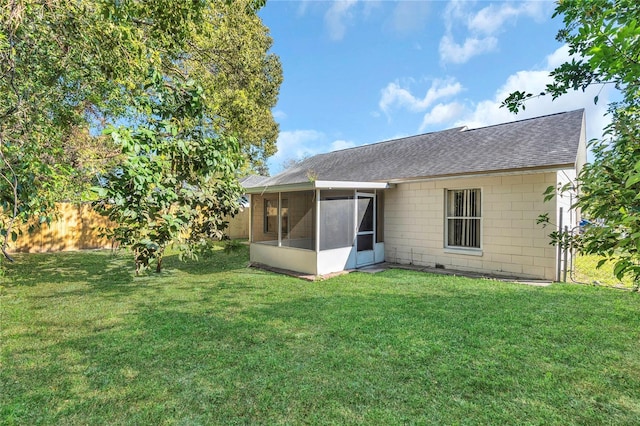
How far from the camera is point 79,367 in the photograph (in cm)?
357

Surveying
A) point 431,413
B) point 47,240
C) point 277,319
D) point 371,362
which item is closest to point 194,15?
point 277,319

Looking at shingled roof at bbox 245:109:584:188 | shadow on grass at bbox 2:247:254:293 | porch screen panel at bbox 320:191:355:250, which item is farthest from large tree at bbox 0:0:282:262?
shingled roof at bbox 245:109:584:188

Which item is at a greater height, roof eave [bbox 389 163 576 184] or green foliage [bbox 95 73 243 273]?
roof eave [bbox 389 163 576 184]

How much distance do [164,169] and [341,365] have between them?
278cm

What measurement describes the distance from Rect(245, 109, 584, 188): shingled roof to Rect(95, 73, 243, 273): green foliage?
720cm

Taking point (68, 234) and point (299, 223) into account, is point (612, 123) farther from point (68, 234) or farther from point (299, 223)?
point (68, 234)

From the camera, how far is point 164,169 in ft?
8.06

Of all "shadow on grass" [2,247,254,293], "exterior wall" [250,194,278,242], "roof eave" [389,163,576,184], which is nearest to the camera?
"roof eave" [389,163,576,184]

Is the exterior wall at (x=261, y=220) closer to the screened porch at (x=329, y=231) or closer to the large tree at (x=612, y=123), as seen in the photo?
the screened porch at (x=329, y=231)

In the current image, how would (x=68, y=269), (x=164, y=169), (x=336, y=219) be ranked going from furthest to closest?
(x=68, y=269)
(x=336, y=219)
(x=164, y=169)

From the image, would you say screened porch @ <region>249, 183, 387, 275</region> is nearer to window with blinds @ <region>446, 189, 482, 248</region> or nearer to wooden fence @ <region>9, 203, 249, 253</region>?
window with blinds @ <region>446, 189, 482, 248</region>

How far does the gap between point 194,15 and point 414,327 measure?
6542 mm

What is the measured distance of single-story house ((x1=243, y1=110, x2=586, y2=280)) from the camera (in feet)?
25.2

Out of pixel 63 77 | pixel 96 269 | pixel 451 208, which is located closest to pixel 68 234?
pixel 96 269
